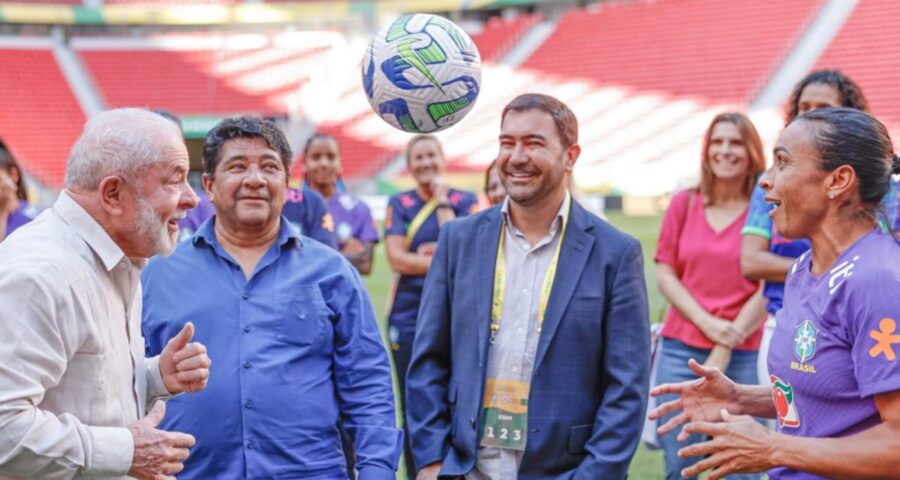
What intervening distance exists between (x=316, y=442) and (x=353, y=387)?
224 mm

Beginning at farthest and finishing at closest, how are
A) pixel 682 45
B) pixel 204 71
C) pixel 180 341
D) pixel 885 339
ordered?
pixel 204 71 < pixel 682 45 < pixel 180 341 < pixel 885 339

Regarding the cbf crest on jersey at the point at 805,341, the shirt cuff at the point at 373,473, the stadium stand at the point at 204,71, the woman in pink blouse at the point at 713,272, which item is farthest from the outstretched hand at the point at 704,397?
the stadium stand at the point at 204,71

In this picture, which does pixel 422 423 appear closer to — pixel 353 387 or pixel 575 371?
pixel 353 387

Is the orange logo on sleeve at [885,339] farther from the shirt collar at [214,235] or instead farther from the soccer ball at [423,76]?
the soccer ball at [423,76]

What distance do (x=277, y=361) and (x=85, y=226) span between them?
92 cm

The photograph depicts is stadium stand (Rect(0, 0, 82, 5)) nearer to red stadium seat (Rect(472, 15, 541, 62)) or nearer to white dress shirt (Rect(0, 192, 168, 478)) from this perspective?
red stadium seat (Rect(472, 15, 541, 62))

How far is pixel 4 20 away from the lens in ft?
114

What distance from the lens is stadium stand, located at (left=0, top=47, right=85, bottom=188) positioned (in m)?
30.1

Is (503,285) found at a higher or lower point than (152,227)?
lower

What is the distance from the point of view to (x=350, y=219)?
7223 mm

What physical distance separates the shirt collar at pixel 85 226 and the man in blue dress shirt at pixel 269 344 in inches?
30.1

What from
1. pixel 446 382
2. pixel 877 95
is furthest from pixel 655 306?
pixel 877 95

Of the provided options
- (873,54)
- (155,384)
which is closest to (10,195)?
(155,384)

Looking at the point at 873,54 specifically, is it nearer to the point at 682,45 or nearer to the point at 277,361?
the point at 682,45
